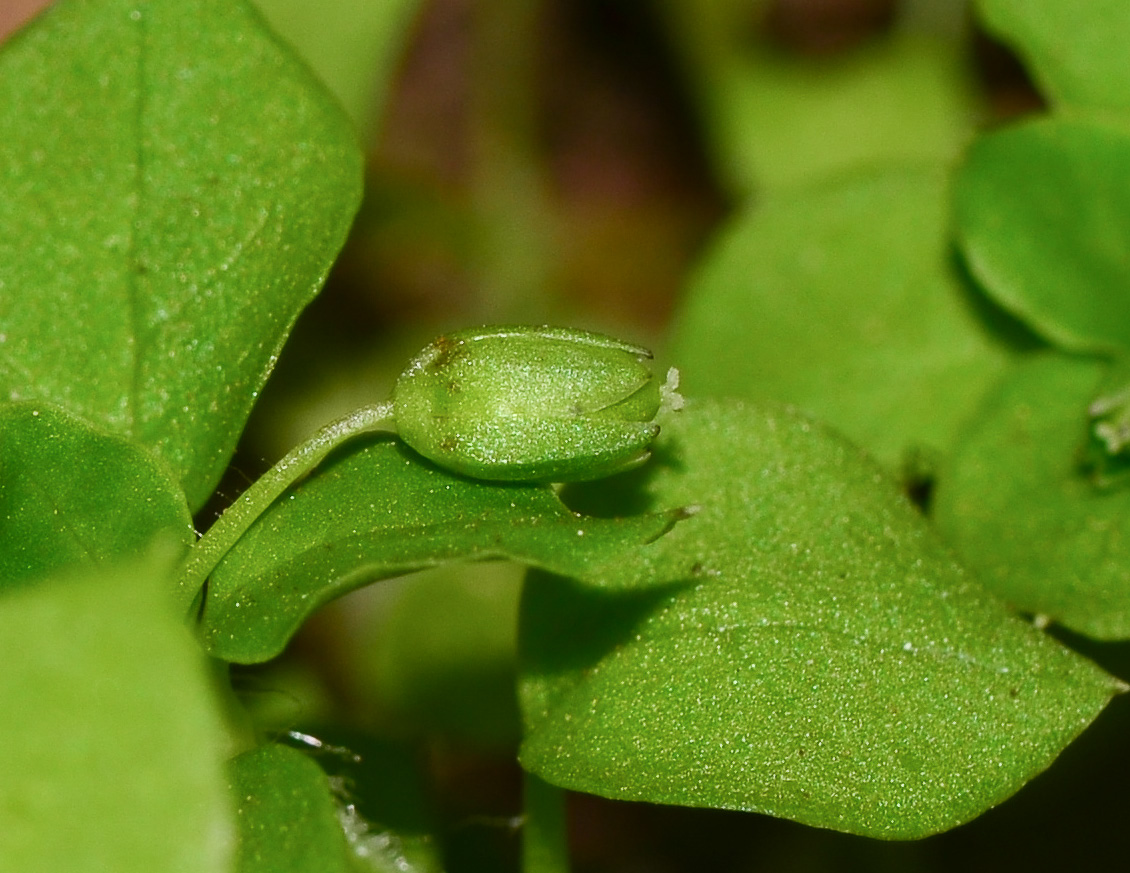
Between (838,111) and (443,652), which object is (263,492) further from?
(838,111)

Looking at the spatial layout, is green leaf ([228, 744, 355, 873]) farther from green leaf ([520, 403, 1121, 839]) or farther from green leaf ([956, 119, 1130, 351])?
green leaf ([956, 119, 1130, 351])

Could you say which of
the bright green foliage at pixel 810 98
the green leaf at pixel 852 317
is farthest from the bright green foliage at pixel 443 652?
the bright green foliage at pixel 810 98

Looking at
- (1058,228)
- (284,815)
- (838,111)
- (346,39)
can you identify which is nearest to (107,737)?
(284,815)

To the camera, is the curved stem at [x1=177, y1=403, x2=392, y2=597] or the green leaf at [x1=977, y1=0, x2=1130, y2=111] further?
the green leaf at [x1=977, y1=0, x2=1130, y2=111]

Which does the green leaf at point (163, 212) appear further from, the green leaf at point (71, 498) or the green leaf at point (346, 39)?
the green leaf at point (346, 39)

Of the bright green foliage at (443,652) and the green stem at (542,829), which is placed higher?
the green stem at (542,829)

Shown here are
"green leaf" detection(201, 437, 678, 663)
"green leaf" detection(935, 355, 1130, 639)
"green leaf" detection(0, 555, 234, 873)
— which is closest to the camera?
"green leaf" detection(0, 555, 234, 873)

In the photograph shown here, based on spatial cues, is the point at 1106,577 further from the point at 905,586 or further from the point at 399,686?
the point at 399,686

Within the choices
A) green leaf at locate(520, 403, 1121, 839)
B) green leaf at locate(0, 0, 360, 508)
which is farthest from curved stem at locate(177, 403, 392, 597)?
green leaf at locate(520, 403, 1121, 839)

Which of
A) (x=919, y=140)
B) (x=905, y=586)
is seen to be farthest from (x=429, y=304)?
(x=905, y=586)
